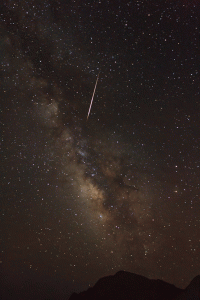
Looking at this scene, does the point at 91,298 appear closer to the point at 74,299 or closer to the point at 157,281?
the point at 74,299

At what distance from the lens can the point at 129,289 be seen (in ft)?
73.8

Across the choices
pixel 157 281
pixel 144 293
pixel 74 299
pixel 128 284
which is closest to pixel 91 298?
pixel 74 299

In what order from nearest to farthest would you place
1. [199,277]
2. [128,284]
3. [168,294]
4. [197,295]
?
[197,295]
[199,277]
[168,294]
[128,284]

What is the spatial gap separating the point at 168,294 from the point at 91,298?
789cm

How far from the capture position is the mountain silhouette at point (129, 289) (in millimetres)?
20859

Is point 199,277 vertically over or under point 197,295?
over

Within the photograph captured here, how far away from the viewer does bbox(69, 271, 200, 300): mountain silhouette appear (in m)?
20.9

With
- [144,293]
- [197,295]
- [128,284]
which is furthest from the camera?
[128,284]

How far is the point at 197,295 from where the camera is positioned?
31.9 ft

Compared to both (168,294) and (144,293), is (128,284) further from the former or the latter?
(168,294)

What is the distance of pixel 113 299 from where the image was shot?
22.6 meters

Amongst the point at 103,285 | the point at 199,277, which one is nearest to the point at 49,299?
the point at 103,285

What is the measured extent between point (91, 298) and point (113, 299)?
2269mm

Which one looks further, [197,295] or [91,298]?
[91,298]
